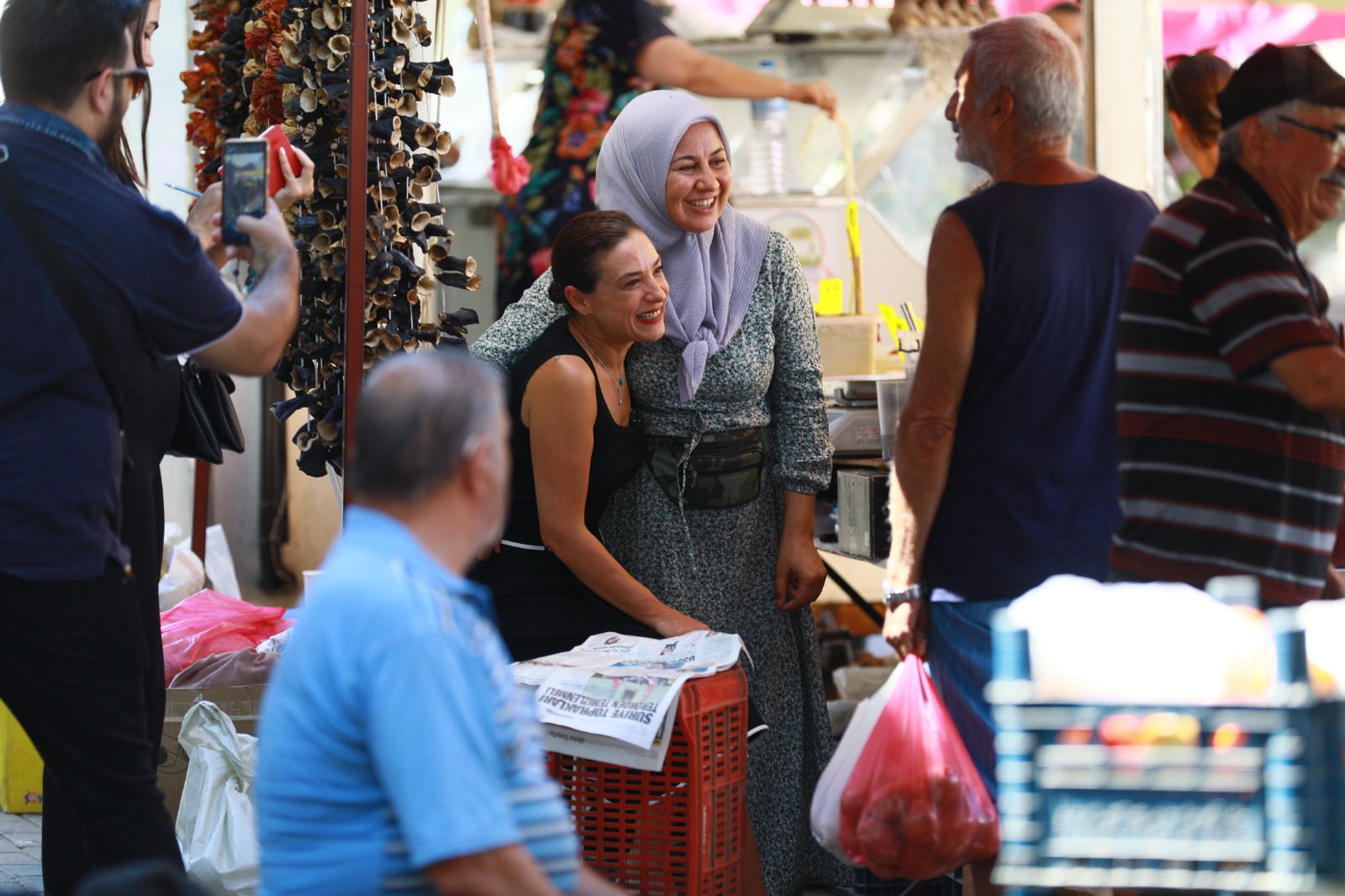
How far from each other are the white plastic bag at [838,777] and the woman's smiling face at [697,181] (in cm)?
124

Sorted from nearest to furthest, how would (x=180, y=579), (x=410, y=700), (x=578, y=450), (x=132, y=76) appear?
(x=410, y=700) < (x=132, y=76) < (x=578, y=450) < (x=180, y=579)

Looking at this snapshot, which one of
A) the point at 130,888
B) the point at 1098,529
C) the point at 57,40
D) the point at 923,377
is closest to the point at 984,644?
the point at 1098,529

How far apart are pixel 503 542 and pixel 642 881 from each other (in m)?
0.81

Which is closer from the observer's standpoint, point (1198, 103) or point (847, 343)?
point (1198, 103)

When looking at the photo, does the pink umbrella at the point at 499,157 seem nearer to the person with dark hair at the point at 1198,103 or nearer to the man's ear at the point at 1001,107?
the man's ear at the point at 1001,107

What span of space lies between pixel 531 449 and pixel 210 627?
43.9 inches

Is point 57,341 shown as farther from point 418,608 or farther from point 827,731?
point 827,731

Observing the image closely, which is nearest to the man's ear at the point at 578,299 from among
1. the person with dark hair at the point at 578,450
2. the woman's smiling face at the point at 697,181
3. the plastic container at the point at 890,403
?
the person with dark hair at the point at 578,450

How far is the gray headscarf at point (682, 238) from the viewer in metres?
2.99

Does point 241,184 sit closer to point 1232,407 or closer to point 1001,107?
point 1001,107

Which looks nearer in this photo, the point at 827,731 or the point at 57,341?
the point at 57,341

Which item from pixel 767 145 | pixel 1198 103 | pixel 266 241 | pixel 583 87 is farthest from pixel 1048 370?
pixel 767 145

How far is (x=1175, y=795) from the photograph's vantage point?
6.23ft

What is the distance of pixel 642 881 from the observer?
2396 mm
